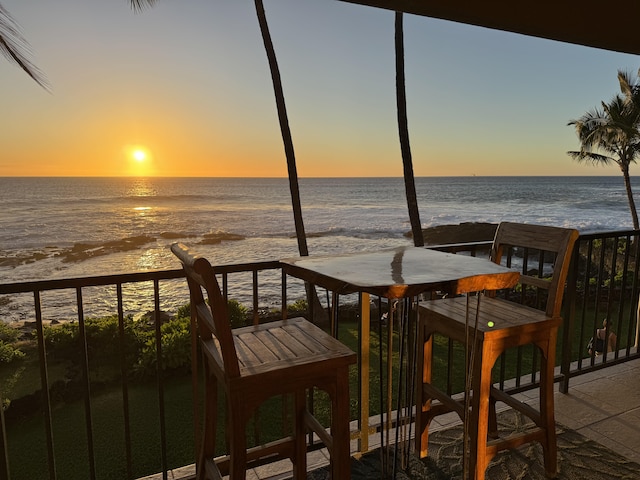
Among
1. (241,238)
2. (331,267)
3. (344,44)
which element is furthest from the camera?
(241,238)

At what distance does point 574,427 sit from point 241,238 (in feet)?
71.0

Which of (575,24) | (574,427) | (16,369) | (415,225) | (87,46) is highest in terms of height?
(87,46)

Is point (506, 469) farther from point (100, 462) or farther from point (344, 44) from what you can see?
point (344, 44)

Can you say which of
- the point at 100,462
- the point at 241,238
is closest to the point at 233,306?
the point at 100,462

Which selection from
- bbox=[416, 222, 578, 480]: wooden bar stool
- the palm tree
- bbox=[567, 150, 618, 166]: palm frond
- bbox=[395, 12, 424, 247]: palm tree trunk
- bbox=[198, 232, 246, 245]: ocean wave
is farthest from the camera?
bbox=[198, 232, 246, 245]: ocean wave

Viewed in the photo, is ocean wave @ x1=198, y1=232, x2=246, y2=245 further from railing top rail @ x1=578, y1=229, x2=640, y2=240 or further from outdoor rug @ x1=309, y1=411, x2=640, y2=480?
outdoor rug @ x1=309, y1=411, x2=640, y2=480

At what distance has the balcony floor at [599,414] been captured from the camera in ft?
6.68

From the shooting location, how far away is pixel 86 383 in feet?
5.48

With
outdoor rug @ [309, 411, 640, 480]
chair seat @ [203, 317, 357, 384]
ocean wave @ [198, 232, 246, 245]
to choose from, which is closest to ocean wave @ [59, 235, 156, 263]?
ocean wave @ [198, 232, 246, 245]

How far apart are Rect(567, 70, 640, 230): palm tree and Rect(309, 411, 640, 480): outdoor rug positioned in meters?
14.8

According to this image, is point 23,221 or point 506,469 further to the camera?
point 23,221

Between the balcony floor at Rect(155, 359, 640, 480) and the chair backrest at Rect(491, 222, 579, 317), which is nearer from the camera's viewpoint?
the chair backrest at Rect(491, 222, 579, 317)

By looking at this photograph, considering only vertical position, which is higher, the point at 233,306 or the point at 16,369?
the point at 233,306

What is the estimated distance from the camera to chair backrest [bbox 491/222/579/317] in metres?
1.68
